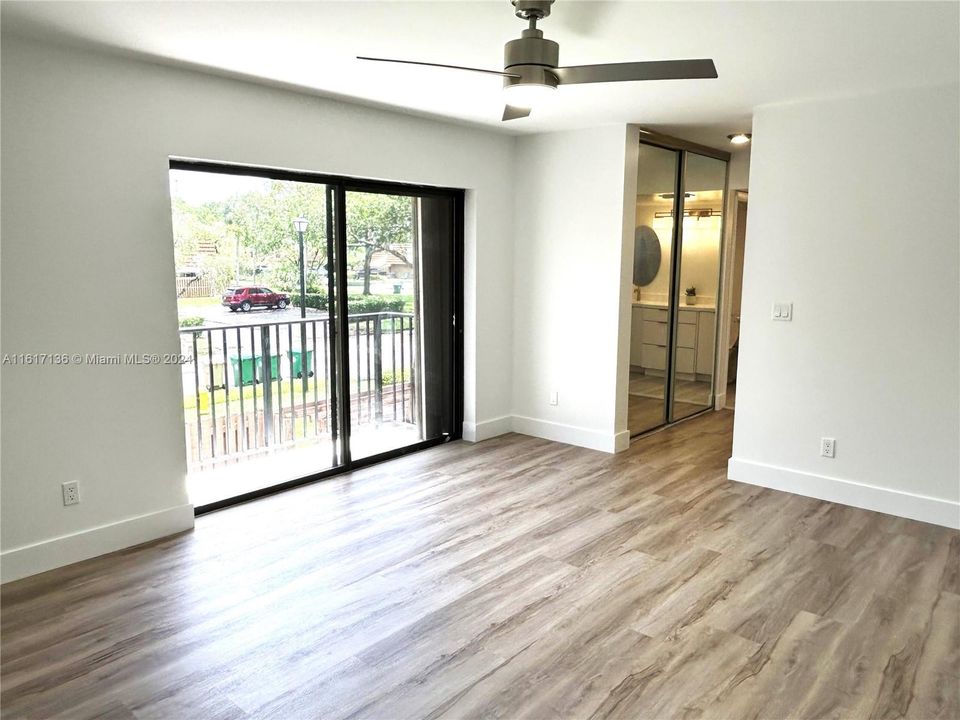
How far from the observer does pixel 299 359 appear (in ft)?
13.8

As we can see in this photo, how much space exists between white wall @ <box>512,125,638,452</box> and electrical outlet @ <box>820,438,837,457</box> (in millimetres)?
1423

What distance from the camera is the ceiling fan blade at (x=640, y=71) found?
220cm

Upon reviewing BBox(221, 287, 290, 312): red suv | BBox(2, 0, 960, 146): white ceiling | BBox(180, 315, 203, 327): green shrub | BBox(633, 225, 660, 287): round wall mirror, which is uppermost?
BBox(2, 0, 960, 146): white ceiling

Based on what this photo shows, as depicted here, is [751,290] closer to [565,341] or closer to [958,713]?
[565,341]

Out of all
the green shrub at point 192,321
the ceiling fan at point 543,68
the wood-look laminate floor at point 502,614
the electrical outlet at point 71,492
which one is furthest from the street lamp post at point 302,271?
the ceiling fan at point 543,68

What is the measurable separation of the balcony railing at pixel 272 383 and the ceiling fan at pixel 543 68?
84.5 inches

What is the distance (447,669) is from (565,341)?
125 inches

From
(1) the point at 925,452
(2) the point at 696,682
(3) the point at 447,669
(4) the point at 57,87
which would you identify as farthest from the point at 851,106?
(4) the point at 57,87

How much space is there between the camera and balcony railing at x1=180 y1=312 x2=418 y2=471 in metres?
3.89

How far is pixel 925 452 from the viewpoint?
12.2ft

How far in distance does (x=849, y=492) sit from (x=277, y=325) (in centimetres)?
367

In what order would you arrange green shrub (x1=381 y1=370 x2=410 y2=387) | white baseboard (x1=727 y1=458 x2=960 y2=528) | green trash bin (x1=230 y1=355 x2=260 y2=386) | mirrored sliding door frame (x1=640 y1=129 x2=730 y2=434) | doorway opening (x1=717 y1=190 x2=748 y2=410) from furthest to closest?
doorway opening (x1=717 y1=190 x2=748 y2=410) → mirrored sliding door frame (x1=640 y1=129 x2=730 y2=434) → green shrub (x1=381 y1=370 x2=410 y2=387) → green trash bin (x1=230 y1=355 x2=260 y2=386) → white baseboard (x1=727 y1=458 x2=960 y2=528)

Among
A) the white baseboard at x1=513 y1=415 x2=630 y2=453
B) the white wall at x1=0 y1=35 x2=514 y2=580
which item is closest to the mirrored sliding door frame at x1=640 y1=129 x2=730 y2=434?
the white baseboard at x1=513 y1=415 x2=630 y2=453

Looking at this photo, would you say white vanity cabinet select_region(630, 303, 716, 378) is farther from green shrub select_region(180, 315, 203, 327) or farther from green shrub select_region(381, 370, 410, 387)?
green shrub select_region(180, 315, 203, 327)
